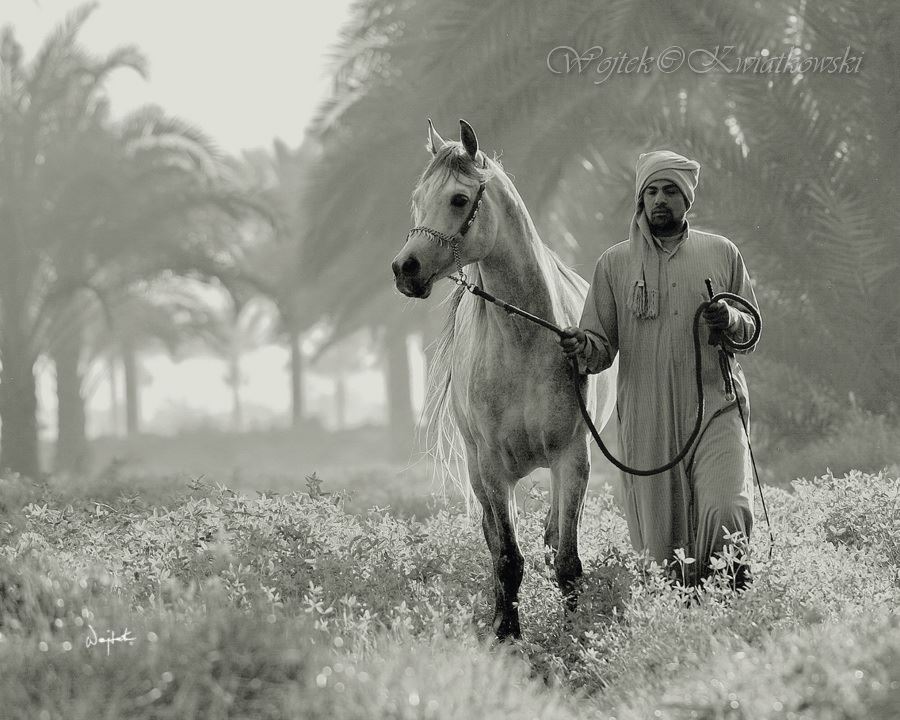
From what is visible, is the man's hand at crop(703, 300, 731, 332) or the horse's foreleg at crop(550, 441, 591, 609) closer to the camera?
the man's hand at crop(703, 300, 731, 332)

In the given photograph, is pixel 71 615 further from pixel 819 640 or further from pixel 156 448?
pixel 156 448

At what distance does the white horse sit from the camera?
16.7 ft

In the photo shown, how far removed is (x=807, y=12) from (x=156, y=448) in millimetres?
25443

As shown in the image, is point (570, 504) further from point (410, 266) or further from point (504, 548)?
point (410, 266)

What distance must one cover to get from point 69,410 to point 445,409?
57.6 ft

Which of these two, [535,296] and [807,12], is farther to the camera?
[807,12]

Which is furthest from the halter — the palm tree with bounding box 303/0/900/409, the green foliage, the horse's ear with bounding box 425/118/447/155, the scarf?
the palm tree with bounding box 303/0/900/409

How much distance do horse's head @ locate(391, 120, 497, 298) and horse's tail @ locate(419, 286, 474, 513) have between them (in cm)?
94

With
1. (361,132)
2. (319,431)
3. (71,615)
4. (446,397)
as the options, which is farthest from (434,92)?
(319,431)

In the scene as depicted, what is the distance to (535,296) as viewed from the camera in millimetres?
5422

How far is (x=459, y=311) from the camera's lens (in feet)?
20.3

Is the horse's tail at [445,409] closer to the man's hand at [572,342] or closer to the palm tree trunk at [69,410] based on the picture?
the man's hand at [572,342]

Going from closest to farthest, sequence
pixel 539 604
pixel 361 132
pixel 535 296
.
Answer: pixel 535 296, pixel 539 604, pixel 361 132
